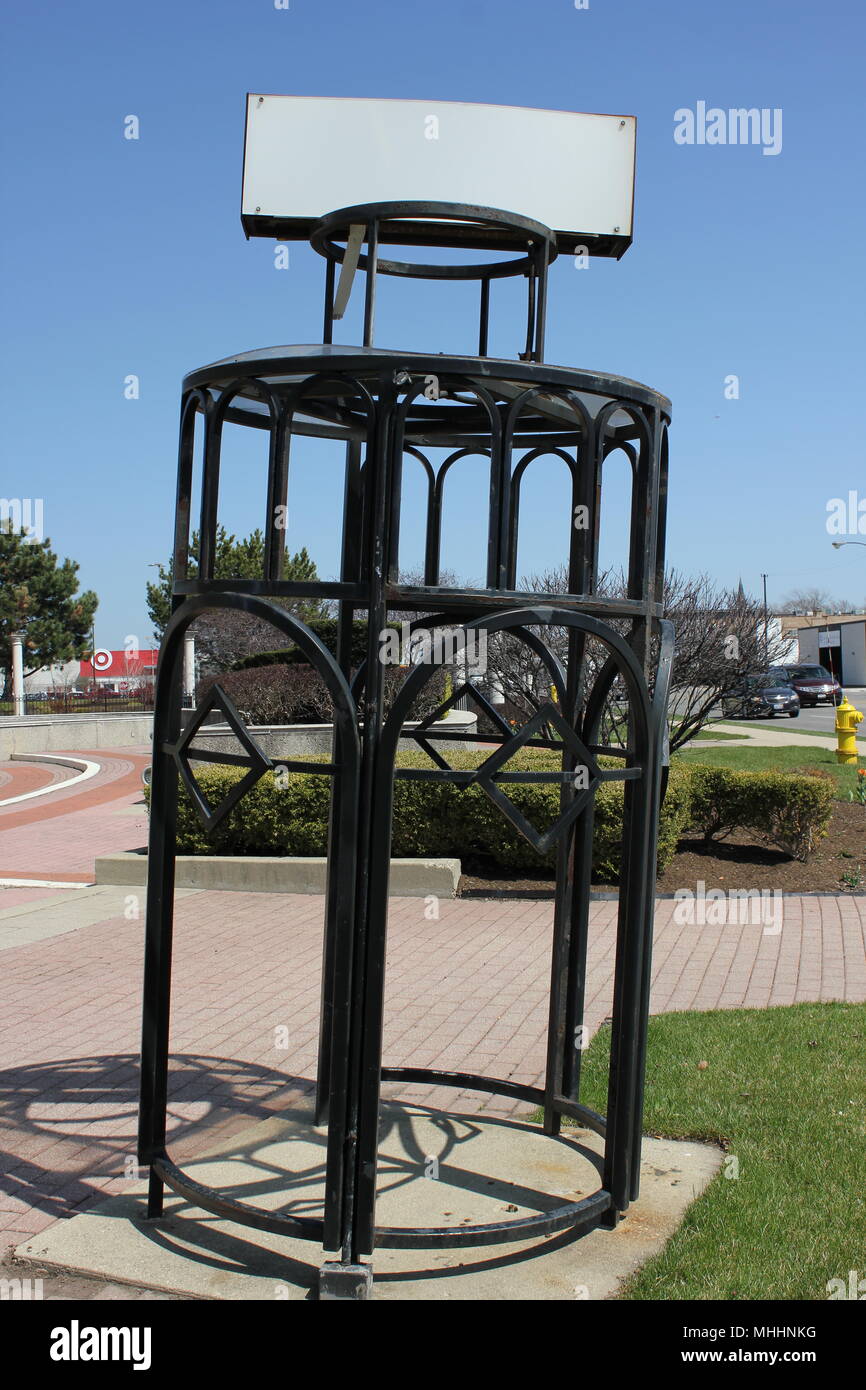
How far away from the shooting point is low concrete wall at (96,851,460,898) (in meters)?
9.34

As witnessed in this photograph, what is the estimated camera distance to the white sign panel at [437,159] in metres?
4.01

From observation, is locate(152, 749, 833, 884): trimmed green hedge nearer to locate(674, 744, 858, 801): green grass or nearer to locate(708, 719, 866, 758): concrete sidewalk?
locate(674, 744, 858, 801): green grass

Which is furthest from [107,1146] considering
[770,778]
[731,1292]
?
[770,778]

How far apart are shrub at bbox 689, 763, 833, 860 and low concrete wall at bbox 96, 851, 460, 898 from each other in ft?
7.96

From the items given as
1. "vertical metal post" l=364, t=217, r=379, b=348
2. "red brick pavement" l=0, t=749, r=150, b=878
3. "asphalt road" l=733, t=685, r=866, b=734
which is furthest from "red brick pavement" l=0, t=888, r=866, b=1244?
"asphalt road" l=733, t=685, r=866, b=734

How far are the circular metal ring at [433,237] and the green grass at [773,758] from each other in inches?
503

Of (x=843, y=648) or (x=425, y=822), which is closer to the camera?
(x=425, y=822)

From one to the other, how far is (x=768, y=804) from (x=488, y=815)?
8.07 ft

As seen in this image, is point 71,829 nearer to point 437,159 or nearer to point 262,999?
point 262,999

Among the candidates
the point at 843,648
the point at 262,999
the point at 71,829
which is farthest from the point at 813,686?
the point at 262,999

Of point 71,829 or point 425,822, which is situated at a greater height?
point 425,822

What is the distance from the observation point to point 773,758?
64.4 feet

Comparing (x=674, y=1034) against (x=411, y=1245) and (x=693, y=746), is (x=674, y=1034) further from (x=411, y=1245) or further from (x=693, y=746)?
(x=693, y=746)

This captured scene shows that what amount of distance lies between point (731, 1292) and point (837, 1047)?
8.13 ft
